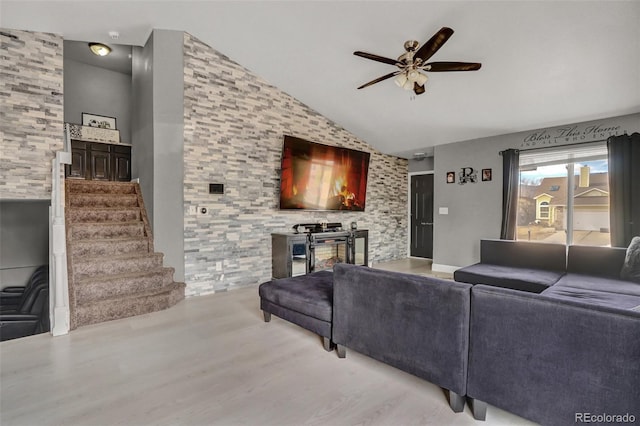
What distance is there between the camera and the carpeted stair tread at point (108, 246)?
3.67m

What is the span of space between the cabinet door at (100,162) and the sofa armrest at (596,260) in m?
7.93

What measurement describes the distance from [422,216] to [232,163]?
482 centimetres

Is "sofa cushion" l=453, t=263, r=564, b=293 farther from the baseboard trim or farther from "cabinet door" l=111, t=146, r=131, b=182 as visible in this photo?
"cabinet door" l=111, t=146, r=131, b=182

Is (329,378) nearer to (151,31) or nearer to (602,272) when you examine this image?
(602,272)

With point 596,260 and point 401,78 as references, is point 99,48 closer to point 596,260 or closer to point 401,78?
point 401,78

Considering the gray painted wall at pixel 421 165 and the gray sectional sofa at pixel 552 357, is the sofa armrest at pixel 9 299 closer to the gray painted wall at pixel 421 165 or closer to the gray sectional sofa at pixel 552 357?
the gray sectional sofa at pixel 552 357

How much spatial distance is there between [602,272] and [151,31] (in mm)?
6571

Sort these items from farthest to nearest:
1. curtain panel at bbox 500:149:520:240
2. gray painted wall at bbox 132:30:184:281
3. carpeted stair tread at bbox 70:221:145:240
Result: curtain panel at bbox 500:149:520:240 < gray painted wall at bbox 132:30:184:281 < carpeted stair tread at bbox 70:221:145:240

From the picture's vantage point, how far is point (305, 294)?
276cm

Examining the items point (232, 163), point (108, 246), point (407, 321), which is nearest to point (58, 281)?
point (108, 246)

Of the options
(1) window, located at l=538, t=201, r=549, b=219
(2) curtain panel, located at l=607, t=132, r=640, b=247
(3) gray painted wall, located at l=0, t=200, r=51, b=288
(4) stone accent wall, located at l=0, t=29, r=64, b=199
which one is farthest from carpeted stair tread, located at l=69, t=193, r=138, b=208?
(2) curtain panel, located at l=607, t=132, r=640, b=247

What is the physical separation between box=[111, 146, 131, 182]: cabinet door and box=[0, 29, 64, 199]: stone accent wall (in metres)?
2.33

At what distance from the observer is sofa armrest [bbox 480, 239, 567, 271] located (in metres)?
4.00

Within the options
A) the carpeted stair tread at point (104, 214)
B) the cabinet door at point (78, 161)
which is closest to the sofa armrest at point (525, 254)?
the carpeted stair tread at point (104, 214)
